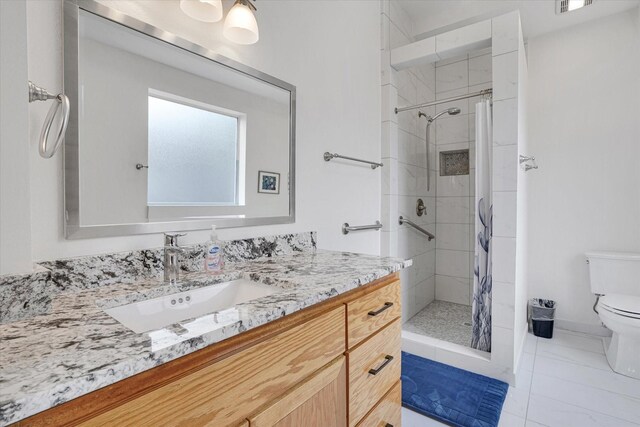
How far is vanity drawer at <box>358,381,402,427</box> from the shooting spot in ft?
3.62

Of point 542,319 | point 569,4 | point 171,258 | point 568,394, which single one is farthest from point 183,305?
point 569,4

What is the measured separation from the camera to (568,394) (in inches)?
70.6

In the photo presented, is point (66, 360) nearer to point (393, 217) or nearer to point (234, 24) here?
point (234, 24)

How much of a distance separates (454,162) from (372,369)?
2.65 m

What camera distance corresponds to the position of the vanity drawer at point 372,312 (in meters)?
1.00

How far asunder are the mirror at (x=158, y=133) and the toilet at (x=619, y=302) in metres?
2.20

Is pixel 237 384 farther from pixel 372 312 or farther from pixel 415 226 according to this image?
pixel 415 226

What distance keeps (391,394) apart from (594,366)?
1.76m

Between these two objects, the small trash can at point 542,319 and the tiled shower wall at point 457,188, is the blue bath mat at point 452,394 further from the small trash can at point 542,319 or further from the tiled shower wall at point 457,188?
the tiled shower wall at point 457,188

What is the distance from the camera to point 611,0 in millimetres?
2322

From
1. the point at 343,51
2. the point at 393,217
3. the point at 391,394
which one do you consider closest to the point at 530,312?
the point at 393,217

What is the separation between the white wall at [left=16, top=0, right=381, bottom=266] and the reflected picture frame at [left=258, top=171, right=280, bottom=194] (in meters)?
0.15

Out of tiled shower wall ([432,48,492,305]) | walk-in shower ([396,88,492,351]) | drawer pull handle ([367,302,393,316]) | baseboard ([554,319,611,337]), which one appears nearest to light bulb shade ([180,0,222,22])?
drawer pull handle ([367,302,393,316])

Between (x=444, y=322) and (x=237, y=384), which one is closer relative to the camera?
(x=237, y=384)
